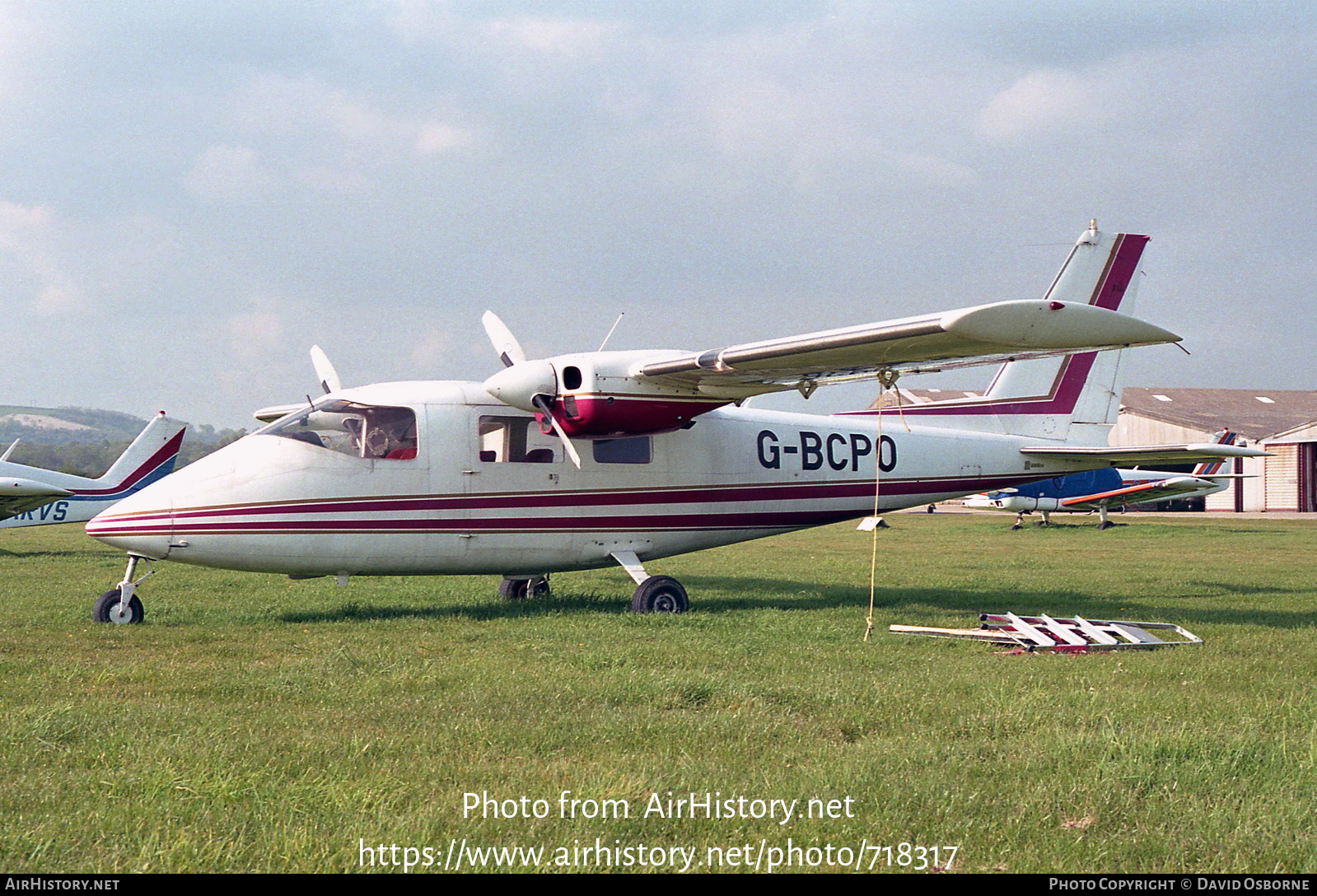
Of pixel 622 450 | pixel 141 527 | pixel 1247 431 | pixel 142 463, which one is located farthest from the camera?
pixel 1247 431

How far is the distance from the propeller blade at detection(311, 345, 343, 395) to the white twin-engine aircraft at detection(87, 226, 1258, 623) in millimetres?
3003

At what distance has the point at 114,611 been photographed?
11234 millimetres

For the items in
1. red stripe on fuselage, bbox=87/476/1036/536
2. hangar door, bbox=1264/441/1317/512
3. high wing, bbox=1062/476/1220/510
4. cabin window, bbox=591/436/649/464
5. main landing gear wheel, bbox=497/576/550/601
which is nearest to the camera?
red stripe on fuselage, bbox=87/476/1036/536

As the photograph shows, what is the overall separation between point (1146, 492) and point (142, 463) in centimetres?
3343

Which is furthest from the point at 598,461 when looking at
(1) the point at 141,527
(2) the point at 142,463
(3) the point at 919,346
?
(2) the point at 142,463

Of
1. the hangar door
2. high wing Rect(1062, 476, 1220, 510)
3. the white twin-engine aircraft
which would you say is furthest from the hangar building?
the white twin-engine aircraft

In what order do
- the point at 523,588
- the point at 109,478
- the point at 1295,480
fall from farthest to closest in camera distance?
the point at 1295,480 < the point at 109,478 < the point at 523,588

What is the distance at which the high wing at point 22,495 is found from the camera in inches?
895

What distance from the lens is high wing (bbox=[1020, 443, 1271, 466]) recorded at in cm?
1302

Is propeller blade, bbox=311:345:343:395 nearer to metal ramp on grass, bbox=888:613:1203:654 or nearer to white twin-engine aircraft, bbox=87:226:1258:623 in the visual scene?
white twin-engine aircraft, bbox=87:226:1258:623

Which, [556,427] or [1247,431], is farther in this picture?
[1247,431]

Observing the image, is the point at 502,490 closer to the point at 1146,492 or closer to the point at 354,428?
the point at 354,428

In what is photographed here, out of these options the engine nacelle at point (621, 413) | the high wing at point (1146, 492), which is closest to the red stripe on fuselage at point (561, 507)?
the engine nacelle at point (621, 413)

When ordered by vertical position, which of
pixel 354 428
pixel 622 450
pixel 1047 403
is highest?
pixel 1047 403
